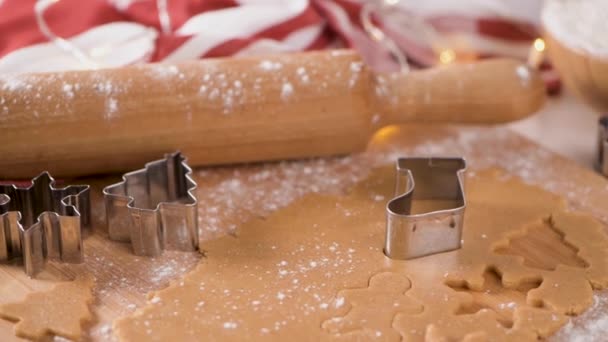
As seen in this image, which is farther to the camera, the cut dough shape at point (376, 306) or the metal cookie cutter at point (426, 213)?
the metal cookie cutter at point (426, 213)

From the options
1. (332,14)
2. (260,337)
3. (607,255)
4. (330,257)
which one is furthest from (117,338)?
(332,14)

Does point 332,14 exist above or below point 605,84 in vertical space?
above

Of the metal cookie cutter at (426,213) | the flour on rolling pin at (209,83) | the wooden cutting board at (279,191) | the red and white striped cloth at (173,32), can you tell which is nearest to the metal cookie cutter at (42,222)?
the wooden cutting board at (279,191)

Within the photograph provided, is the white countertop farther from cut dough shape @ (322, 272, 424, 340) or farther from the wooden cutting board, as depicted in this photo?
cut dough shape @ (322, 272, 424, 340)

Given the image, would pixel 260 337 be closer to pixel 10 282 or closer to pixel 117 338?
pixel 117 338

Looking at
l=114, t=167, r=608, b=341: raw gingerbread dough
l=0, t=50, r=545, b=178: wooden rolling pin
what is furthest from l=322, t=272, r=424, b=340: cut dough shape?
l=0, t=50, r=545, b=178: wooden rolling pin

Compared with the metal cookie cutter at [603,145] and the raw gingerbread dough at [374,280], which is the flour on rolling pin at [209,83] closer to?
the raw gingerbread dough at [374,280]

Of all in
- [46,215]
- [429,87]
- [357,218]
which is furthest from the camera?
[429,87]
